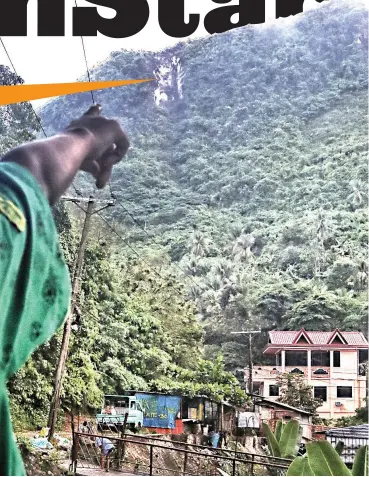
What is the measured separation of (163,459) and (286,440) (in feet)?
2.12

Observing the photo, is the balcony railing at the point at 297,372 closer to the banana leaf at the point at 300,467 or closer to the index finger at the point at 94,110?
the banana leaf at the point at 300,467

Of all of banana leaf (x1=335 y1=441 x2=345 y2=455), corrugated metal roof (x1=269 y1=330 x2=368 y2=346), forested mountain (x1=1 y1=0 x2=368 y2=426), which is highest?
forested mountain (x1=1 y1=0 x2=368 y2=426)

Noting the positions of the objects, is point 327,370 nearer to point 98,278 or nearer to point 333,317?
point 333,317

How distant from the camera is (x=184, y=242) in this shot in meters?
4.74

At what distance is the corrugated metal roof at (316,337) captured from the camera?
459 cm

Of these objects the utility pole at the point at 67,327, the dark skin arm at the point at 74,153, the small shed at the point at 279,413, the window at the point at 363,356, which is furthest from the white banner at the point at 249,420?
the dark skin arm at the point at 74,153

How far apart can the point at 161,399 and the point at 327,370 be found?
89 cm

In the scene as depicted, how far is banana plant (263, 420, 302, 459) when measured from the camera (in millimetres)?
4480

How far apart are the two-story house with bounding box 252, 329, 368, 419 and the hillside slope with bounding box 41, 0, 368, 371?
0.25 feet

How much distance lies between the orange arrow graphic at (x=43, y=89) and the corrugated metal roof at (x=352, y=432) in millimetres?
2170

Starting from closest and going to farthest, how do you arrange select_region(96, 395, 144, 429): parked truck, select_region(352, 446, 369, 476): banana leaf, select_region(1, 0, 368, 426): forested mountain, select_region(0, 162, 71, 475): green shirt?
select_region(0, 162, 71, 475): green shirt < select_region(352, 446, 369, 476): banana leaf < select_region(96, 395, 144, 429): parked truck < select_region(1, 0, 368, 426): forested mountain

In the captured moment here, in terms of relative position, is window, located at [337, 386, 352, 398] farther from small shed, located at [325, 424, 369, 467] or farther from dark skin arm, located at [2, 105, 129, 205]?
dark skin arm, located at [2, 105, 129, 205]

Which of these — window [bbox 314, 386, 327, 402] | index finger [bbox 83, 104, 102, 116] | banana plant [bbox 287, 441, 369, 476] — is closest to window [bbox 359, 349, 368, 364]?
window [bbox 314, 386, 327, 402]

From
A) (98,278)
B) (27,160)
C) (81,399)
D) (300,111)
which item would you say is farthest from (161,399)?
(300,111)
